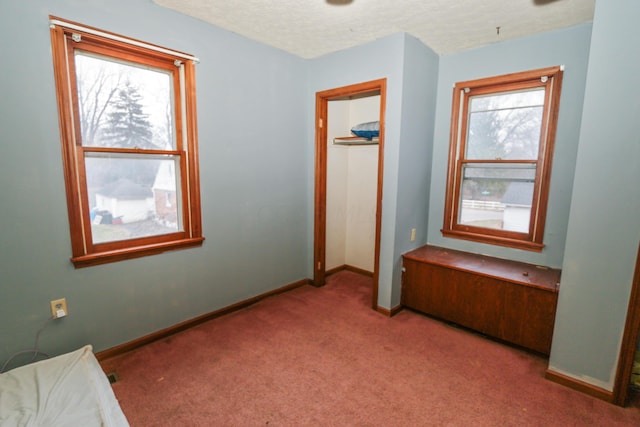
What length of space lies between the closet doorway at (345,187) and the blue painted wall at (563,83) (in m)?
0.82

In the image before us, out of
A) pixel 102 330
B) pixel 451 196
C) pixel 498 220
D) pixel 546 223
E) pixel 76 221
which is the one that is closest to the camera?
pixel 76 221

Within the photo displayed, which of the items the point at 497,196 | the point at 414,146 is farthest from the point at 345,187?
the point at 497,196

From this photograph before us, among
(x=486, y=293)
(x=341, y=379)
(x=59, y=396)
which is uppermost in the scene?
(x=486, y=293)

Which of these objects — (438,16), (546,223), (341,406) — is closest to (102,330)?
(341,406)

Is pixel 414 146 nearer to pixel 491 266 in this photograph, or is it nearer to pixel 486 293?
pixel 491 266

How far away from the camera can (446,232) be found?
3137 mm

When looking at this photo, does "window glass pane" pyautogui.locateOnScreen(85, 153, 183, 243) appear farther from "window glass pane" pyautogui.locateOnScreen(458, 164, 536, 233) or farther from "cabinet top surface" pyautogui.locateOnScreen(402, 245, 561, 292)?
"window glass pane" pyautogui.locateOnScreen(458, 164, 536, 233)

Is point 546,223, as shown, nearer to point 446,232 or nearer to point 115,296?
point 446,232

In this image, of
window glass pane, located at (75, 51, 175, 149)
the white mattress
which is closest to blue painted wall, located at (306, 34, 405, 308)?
window glass pane, located at (75, 51, 175, 149)

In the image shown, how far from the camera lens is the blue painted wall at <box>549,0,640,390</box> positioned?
165cm

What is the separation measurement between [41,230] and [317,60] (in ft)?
9.09

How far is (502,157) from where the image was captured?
9.15 ft

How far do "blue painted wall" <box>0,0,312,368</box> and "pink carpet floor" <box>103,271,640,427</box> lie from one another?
37 cm

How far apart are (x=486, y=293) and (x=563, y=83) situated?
5.90ft
